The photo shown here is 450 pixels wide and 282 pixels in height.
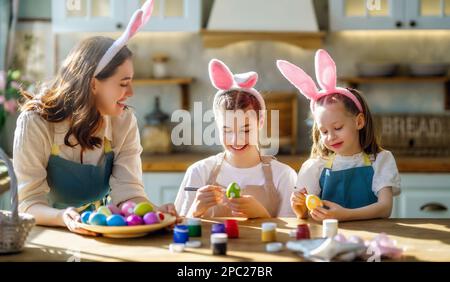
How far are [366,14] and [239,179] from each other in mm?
2086

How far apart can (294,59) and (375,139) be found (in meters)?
2.23

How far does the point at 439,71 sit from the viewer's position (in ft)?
14.5

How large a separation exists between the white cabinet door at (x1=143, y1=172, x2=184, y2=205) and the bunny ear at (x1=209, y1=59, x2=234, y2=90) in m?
1.59

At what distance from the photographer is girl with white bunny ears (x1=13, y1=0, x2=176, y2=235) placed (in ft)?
7.17

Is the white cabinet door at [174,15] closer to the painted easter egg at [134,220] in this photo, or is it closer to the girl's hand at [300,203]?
the girl's hand at [300,203]

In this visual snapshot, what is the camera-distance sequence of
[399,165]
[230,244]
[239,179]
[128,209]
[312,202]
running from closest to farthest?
[230,244] → [128,209] → [312,202] → [239,179] → [399,165]

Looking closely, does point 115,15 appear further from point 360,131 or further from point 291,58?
point 360,131

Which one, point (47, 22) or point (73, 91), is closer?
point (73, 91)

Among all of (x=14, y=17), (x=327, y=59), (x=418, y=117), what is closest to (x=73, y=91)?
(x=327, y=59)

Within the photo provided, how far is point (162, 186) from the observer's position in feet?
13.3

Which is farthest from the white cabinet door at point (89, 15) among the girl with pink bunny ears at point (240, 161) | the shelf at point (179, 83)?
the girl with pink bunny ears at point (240, 161)

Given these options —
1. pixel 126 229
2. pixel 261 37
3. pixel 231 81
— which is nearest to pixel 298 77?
pixel 231 81
